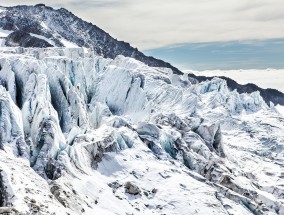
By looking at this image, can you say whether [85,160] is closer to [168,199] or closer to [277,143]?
[168,199]

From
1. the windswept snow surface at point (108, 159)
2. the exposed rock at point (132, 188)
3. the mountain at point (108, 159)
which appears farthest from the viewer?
the exposed rock at point (132, 188)

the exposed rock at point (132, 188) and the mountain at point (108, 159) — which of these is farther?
the exposed rock at point (132, 188)

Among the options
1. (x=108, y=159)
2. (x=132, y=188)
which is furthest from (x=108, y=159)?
(x=132, y=188)

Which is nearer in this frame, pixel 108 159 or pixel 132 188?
pixel 132 188

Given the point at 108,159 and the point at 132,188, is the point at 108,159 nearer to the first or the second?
the point at 108,159

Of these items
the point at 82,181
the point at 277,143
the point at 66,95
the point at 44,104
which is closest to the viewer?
Result: the point at 82,181

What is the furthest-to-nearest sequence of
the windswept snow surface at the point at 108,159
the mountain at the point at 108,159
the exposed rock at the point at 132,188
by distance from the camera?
1. the exposed rock at the point at 132,188
2. the windswept snow surface at the point at 108,159
3. the mountain at the point at 108,159

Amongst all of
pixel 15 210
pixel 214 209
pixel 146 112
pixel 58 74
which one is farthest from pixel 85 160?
pixel 146 112

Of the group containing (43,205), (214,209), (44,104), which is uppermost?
(44,104)
